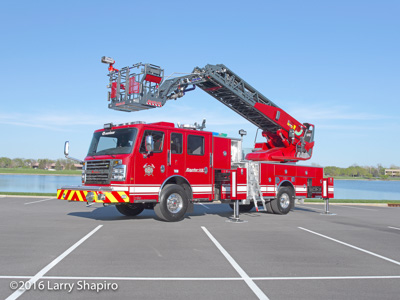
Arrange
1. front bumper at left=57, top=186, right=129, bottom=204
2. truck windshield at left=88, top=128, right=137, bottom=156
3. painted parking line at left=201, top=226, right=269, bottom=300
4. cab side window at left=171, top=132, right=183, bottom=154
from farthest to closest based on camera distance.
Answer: cab side window at left=171, top=132, right=183, bottom=154
truck windshield at left=88, top=128, right=137, bottom=156
front bumper at left=57, top=186, right=129, bottom=204
painted parking line at left=201, top=226, right=269, bottom=300

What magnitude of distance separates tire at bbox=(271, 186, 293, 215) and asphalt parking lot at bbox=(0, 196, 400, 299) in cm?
349

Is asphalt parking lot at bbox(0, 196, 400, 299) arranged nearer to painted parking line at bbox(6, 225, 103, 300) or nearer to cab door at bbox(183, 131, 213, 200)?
painted parking line at bbox(6, 225, 103, 300)

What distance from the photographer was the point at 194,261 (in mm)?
6324

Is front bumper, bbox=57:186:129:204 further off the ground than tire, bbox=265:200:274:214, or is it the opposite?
front bumper, bbox=57:186:129:204

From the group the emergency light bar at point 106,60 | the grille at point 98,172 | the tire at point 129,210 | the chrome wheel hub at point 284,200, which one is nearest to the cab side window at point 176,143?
the grille at point 98,172

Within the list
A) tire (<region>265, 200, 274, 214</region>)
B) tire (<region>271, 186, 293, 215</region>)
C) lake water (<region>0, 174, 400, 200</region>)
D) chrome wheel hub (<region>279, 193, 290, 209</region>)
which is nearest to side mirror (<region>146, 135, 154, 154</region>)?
tire (<region>271, 186, 293, 215</region>)

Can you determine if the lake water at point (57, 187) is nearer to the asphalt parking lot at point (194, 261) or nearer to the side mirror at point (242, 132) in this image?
the side mirror at point (242, 132)

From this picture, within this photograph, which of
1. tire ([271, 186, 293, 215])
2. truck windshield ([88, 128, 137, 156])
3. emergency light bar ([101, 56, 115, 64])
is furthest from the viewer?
tire ([271, 186, 293, 215])

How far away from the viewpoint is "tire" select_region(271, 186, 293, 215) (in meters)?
14.4

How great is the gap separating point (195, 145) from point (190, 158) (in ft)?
1.56

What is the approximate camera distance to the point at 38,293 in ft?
14.9

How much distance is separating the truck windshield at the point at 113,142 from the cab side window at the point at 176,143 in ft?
4.08

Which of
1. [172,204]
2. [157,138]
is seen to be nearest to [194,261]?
[172,204]

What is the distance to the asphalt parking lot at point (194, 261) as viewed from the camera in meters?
4.75
